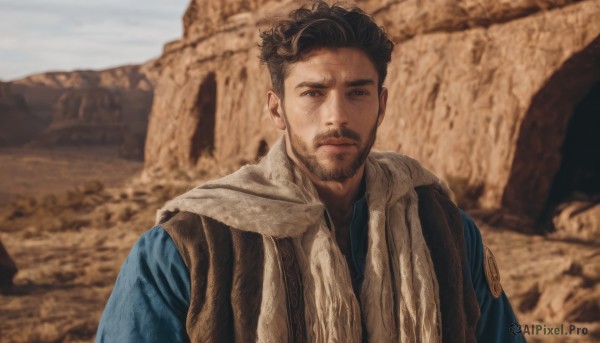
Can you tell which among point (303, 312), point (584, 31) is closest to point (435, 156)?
point (584, 31)

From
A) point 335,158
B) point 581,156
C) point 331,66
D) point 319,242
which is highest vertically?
point 331,66

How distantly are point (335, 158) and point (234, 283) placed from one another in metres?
0.46

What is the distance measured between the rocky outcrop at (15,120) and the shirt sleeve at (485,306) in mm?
37913

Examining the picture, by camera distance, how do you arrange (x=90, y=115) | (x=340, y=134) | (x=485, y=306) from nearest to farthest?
1. (x=340, y=134)
2. (x=485, y=306)
3. (x=90, y=115)

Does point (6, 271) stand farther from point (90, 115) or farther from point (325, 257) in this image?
point (90, 115)

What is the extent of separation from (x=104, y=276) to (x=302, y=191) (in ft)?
21.5

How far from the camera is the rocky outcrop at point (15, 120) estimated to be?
124 ft

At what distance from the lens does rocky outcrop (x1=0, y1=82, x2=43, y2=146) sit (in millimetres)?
37938

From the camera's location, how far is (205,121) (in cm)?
1427

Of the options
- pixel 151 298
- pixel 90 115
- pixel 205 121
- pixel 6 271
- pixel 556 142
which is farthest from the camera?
pixel 90 115

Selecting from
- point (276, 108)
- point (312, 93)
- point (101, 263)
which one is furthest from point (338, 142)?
point (101, 263)

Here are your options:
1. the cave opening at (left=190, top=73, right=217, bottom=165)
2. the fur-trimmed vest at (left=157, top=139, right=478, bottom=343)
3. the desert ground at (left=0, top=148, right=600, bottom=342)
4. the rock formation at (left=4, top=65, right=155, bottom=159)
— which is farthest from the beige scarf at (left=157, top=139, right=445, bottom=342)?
the rock formation at (left=4, top=65, right=155, bottom=159)

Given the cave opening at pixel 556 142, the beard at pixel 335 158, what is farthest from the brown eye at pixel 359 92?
the cave opening at pixel 556 142

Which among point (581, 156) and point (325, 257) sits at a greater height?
point (325, 257)
